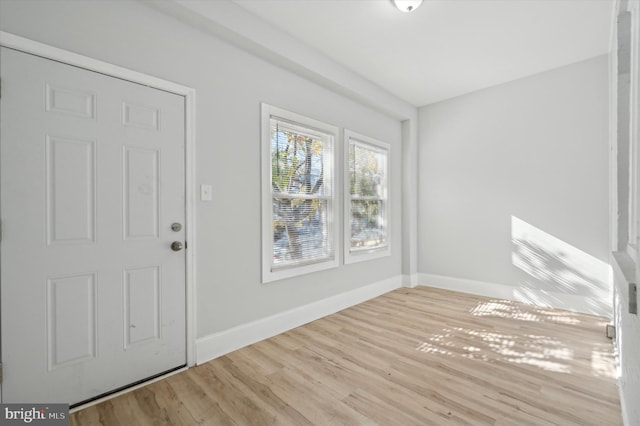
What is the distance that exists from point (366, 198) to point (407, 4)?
223 cm

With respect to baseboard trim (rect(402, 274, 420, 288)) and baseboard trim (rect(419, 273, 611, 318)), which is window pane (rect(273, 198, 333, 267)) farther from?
baseboard trim (rect(419, 273, 611, 318))

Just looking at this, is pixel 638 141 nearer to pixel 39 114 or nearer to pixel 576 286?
pixel 39 114

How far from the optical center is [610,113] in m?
2.96

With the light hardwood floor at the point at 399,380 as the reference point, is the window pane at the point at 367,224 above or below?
above

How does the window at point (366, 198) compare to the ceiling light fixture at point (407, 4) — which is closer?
the ceiling light fixture at point (407, 4)

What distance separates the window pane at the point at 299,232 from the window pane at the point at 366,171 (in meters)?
0.69

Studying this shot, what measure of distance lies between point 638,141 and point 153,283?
263cm

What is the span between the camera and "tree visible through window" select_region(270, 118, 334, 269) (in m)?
2.88

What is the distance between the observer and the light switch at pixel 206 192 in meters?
2.29

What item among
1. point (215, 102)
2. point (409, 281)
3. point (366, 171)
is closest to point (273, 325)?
point (215, 102)

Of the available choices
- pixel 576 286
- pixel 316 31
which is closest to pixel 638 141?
pixel 316 31

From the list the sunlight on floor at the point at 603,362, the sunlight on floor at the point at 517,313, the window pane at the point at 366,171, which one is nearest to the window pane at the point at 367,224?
the window pane at the point at 366,171

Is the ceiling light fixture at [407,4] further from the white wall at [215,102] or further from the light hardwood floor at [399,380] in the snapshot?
the light hardwood floor at [399,380]

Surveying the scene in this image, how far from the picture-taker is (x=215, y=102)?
2.38 m
